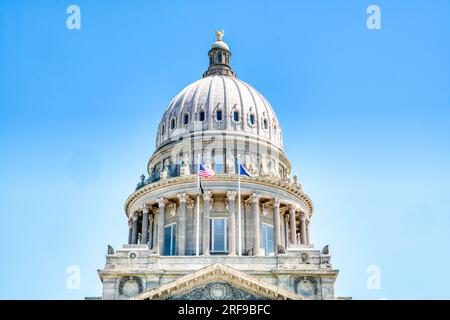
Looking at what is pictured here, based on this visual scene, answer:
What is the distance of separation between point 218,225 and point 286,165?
474 inches

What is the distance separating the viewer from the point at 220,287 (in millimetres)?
46969

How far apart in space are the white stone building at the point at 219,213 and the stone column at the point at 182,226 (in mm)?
85

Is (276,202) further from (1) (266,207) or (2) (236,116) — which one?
(2) (236,116)

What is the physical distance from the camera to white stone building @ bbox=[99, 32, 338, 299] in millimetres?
48594

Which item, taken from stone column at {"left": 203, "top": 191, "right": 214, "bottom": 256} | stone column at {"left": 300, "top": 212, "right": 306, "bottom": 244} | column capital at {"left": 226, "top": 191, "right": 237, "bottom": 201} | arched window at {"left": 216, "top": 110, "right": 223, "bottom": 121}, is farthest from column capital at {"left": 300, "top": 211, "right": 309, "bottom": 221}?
arched window at {"left": 216, "top": 110, "right": 223, "bottom": 121}

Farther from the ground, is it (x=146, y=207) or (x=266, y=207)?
(x=146, y=207)

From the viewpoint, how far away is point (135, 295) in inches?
1898

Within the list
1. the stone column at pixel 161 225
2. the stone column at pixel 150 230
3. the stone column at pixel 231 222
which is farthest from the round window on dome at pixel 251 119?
the stone column at pixel 150 230

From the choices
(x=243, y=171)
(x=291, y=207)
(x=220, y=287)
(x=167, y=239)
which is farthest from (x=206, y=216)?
(x=220, y=287)

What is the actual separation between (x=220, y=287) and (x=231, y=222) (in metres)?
13.5

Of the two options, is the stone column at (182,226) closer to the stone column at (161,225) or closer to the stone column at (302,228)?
the stone column at (161,225)

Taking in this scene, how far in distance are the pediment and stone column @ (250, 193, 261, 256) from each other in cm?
1145
